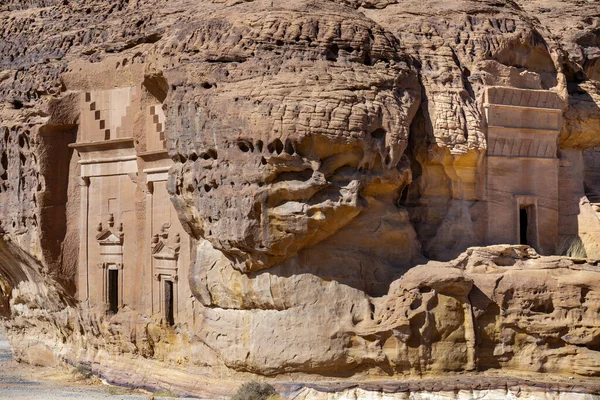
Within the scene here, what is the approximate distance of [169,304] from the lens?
23.6 meters

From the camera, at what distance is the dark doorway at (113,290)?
25.4 m

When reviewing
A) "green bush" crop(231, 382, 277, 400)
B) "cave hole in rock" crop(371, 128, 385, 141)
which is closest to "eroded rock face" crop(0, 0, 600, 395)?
"cave hole in rock" crop(371, 128, 385, 141)

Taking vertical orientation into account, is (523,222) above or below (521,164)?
below

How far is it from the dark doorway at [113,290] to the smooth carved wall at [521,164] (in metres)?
7.95

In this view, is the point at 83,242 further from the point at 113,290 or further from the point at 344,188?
the point at 344,188

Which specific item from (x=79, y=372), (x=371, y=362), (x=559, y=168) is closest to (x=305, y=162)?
(x=371, y=362)

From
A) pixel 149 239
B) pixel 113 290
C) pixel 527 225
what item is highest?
pixel 527 225

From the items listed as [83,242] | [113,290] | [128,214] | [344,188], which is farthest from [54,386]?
[344,188]

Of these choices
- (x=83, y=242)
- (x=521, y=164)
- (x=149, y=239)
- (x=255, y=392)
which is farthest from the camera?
(x=83, y=242)

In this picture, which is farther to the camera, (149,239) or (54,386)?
(54,386)

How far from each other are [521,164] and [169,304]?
278 inches

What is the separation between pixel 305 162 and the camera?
65.9 ft

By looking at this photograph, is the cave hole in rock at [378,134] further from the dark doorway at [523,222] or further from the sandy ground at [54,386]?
the sandy ground at [54,386]

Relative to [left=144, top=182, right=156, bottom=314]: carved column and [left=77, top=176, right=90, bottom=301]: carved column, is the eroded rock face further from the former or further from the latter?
[left=77, top=176, right=90, bottom=301]: carved column
